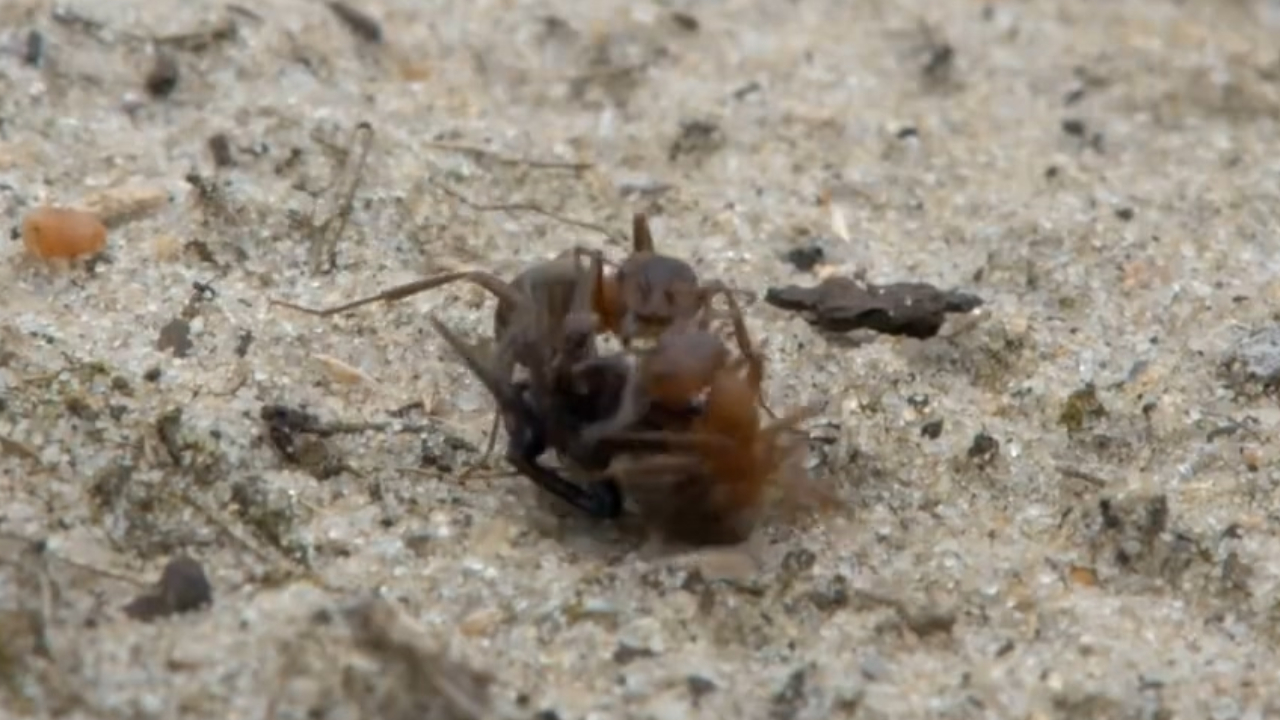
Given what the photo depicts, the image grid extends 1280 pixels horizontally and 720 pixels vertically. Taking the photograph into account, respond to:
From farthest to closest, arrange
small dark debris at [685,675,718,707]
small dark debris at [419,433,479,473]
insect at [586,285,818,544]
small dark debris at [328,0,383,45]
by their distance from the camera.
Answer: small dark debris at [328,0,383,45], small dark debris at [419,433,479,473], insect at [586,285,818,544], small dark debris at [685,675,718,707]

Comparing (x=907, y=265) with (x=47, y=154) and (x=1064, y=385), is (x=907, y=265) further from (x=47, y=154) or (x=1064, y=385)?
(x=47, y=154)

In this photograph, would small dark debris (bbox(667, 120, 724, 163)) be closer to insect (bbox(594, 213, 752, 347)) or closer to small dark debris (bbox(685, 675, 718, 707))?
insect (bbox(594, 213, 752, 347))

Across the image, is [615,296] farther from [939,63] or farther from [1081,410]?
[939,63]

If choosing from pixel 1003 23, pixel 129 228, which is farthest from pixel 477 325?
pixel 1003 23

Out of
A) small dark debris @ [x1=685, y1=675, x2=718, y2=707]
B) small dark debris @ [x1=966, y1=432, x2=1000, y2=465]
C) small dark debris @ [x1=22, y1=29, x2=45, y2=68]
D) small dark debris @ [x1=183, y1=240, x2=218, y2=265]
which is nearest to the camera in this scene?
small dark debris @ [x1=685, y1=675, x2=718, y2=707]

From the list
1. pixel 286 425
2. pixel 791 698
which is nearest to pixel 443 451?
pixel 286 425

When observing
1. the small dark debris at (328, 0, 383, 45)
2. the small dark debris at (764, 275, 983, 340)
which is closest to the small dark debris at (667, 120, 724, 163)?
the small dark debris at (764, 275, 983, 340)
